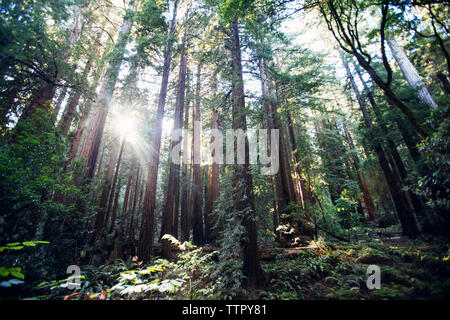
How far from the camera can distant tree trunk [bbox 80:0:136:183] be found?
8117mm

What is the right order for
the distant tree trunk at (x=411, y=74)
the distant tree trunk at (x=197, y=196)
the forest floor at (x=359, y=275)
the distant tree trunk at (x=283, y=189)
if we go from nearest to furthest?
the forest floor at (x=359, y=275) < the distant tree trunk at (x=283, y=189) < the distant tree trunk at (x=411, y=74) < the distant tree trunk at (x=197, y=196)

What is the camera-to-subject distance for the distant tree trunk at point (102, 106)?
8.12 metres

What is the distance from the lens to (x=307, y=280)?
4414 millimetres

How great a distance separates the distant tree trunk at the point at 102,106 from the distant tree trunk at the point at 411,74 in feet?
40.3

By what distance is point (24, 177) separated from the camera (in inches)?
157

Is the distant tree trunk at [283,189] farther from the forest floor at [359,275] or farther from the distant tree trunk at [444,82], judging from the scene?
the distant tree trunk at [444,82]

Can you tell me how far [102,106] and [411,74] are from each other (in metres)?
17.1

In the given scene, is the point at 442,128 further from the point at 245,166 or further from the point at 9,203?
the point at 9,203

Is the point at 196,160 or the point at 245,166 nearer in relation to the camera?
the point at 245,166

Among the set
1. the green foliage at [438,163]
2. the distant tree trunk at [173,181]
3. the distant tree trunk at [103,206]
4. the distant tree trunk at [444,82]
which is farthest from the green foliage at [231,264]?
the distant tree trunk at [444,82]

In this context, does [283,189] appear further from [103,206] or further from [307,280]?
[103,206]

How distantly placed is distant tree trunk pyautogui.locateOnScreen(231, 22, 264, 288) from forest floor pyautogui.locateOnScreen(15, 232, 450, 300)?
38 cm

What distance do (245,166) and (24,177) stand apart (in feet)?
18.2
